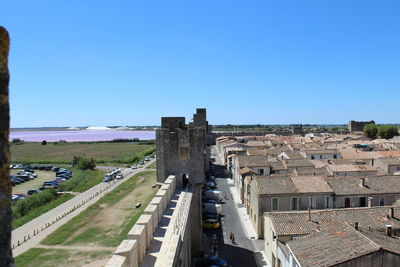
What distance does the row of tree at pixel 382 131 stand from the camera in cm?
9781

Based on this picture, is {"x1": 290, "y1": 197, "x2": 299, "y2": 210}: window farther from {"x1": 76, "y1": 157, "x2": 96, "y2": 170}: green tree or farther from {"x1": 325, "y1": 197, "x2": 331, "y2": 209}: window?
{"x1": 76, "y1": 157, "x2": 96, "y2": 170}: green tree

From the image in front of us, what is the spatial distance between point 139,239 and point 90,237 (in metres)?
3.84

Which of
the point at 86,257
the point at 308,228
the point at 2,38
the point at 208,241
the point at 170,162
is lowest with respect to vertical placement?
the point at 208,241

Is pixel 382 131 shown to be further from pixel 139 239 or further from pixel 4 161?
pixel 4 161

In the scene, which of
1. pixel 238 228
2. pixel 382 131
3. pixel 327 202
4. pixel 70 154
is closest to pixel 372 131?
pixel 382 131

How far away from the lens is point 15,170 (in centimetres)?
6738

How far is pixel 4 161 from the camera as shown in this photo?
2.90 meters

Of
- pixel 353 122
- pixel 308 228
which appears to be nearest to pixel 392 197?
pixel 308 228

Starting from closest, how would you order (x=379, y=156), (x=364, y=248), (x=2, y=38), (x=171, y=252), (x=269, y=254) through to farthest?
(x=2, y=38) → (x=171, y=252) → (x=364, y=248) → (x=269, y=254) → (x=379, y=156)

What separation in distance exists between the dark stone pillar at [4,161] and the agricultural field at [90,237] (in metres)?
8.31

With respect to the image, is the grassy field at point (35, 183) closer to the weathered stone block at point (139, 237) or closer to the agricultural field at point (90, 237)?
the agricultural field at point (90, 237)

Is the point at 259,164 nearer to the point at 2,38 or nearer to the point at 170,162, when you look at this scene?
the point at 170,162

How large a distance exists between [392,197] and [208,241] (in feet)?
55.4

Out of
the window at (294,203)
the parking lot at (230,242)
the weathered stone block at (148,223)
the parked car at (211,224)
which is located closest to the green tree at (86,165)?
the parking lot at (230,242)
